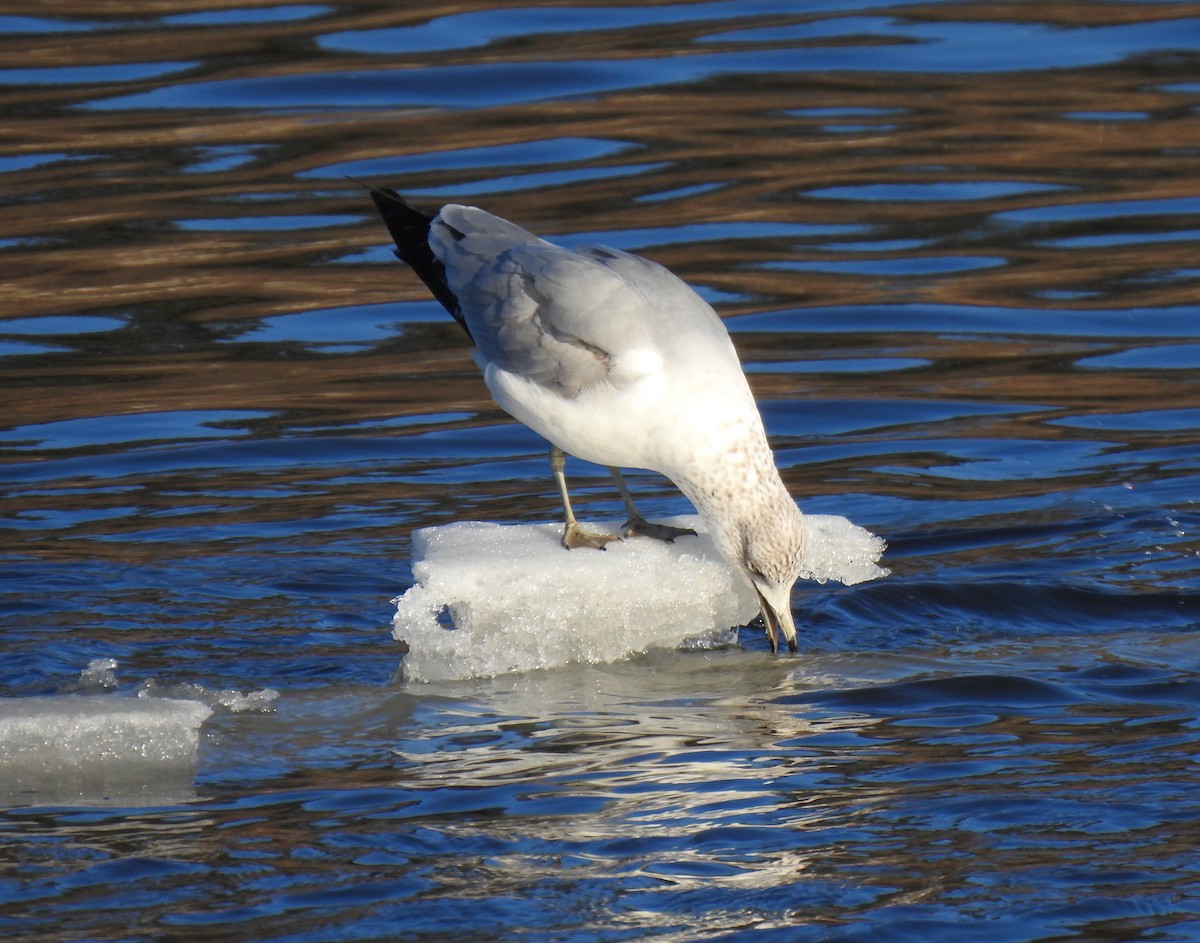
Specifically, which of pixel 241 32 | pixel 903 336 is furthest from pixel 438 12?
pixel 903 336

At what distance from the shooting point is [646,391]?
646 centimetres

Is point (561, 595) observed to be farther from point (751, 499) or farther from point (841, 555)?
point (841, 555)

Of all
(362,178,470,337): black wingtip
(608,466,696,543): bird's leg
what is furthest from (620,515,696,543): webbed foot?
(362,178,470,337): black wingtip

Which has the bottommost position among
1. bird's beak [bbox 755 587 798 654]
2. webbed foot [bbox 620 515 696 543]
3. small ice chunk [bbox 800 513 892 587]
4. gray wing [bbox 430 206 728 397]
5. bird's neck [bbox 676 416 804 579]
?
bird's beak [bbox 755 587 798 654]

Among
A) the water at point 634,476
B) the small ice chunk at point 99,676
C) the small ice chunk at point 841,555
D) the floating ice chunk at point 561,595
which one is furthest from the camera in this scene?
the small ice chunk at point 841,555

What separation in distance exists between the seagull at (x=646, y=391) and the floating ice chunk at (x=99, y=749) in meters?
1.62

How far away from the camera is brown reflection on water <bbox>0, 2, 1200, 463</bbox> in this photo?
10.4 m

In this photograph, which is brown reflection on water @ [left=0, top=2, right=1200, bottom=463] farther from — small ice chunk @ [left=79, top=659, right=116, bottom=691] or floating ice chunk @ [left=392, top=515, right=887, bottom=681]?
small ice chunk @ [left=79, top=659, right=116, bottom=691]

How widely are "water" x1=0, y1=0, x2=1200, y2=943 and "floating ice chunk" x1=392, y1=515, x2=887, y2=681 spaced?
0.39ft

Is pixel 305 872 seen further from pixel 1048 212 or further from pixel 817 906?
pixel 1048 212

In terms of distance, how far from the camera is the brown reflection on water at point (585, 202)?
10.4 meters

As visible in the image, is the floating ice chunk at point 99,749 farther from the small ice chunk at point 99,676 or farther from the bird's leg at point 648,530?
the bird's leg at point 648,530

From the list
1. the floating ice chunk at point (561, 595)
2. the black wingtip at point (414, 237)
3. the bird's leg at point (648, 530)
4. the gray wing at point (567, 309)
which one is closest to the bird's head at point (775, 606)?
the floating ice chunk at point (561, 595)

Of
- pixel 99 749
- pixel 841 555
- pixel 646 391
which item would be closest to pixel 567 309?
pixel 646 391
